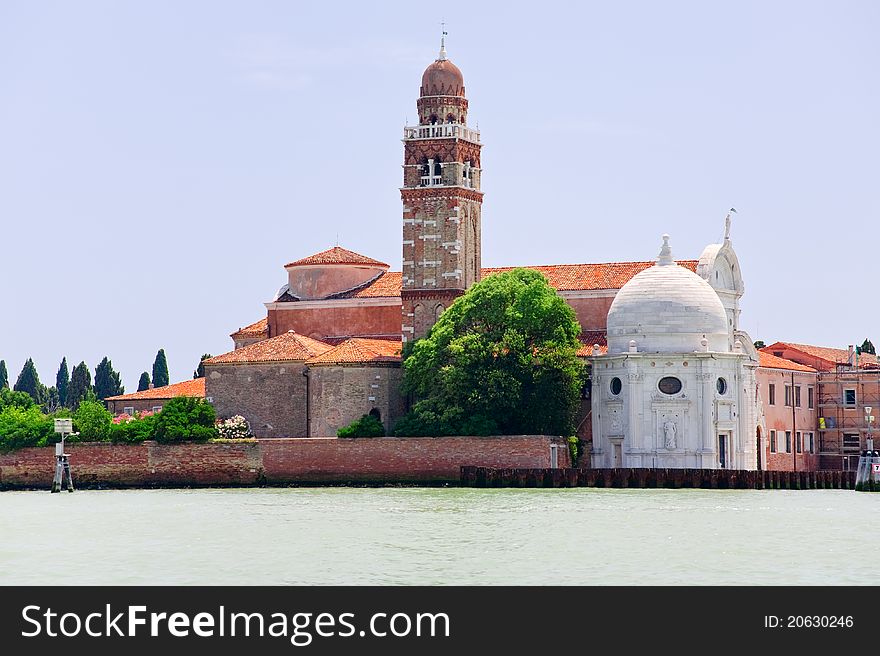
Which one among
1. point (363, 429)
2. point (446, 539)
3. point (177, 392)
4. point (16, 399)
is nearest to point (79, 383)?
point (16, 399)

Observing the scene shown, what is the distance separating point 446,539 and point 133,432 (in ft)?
91.5

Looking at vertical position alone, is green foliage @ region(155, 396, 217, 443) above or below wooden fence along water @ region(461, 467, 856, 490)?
above

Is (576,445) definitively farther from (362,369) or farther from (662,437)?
(362,369)

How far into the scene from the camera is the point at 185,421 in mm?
59969

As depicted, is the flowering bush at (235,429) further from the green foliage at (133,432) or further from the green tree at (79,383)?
the green tree at (79,383)

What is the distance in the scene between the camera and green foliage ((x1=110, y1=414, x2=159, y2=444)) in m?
60.1

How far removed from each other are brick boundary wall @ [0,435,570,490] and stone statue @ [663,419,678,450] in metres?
3.32

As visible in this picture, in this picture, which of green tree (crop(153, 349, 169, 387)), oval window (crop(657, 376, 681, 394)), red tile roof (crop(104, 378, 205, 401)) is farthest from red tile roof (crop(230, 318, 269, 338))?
green tree (crop(153, 349, 169, 387))

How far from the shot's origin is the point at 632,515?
4122 centimetres

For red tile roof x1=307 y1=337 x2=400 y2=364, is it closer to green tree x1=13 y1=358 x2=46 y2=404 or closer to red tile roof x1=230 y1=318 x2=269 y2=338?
red tile roof x1=230 y1=318 x2=269 y2=338

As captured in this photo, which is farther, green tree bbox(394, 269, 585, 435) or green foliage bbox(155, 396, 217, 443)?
green foliage bbox(155, 396, 217, 443)

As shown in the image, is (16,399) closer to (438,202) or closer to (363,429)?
(438,202)

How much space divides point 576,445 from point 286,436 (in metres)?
9.32

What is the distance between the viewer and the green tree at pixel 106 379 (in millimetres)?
105250
